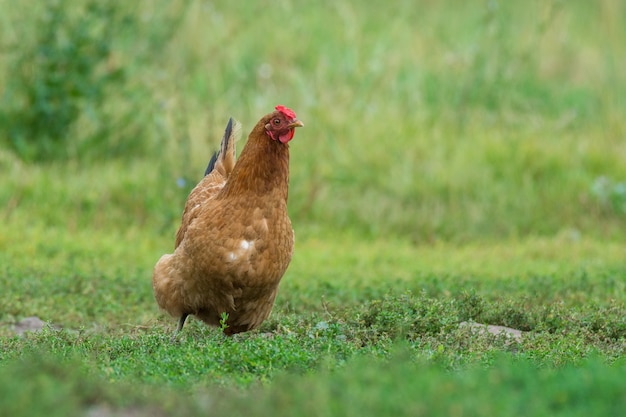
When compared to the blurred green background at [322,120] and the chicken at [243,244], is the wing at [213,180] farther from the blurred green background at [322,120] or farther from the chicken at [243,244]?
the blurred green background at [322,120]

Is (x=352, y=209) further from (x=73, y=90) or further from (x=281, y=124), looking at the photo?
(x=281, y=124)

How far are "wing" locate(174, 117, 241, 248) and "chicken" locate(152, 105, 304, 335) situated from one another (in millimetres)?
331

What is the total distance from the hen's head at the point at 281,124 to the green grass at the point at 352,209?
46.1 inches

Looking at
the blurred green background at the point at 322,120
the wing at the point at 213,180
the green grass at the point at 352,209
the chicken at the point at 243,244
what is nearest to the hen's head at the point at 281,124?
the chicken at the point at 243,244

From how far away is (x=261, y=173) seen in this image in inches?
249

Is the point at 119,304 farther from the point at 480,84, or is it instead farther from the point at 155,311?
the point at 480,84

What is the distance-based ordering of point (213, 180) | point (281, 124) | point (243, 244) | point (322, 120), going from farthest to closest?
point (322, 120)
point (213, 180)
point (281, 124)
point (243, 244)

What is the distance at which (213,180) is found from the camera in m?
7.40

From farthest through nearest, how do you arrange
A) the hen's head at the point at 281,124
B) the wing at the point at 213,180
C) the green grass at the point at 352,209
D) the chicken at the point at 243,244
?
the wing at the point at 213,180
the hen's head at the point at 281,124
the chicken at the point at 243,244
the green grass at the point at 352,209

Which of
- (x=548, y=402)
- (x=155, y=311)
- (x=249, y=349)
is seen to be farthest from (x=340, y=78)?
(x=548, y=402)

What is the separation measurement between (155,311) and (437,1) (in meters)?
9.96

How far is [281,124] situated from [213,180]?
124 cm

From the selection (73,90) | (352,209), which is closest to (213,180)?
(352,209)

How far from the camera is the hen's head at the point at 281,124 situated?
20.7ft
